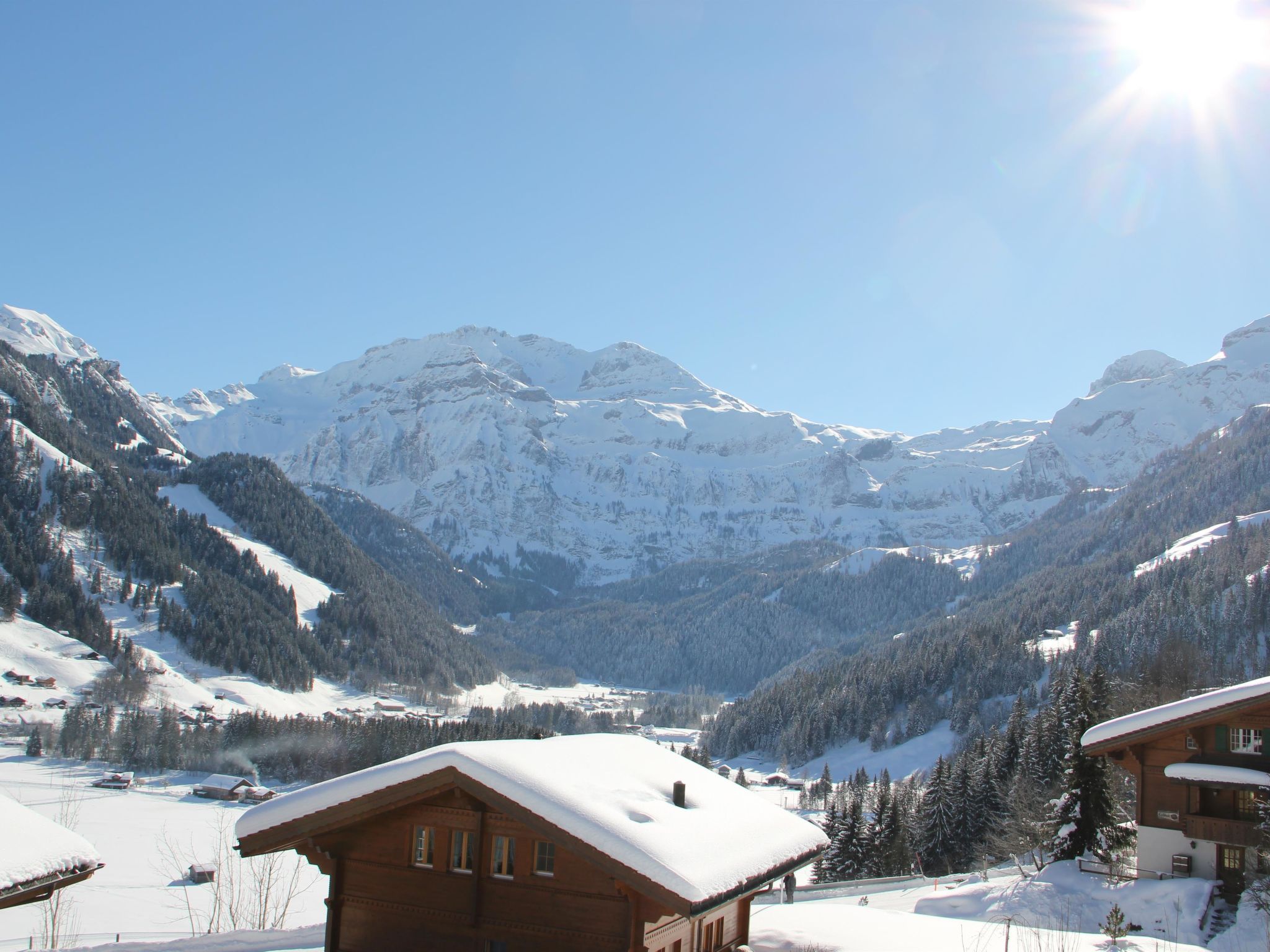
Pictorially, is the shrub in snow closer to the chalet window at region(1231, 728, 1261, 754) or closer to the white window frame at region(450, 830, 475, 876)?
the white window frame at region(450, 830, 475, 876)

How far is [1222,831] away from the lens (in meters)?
28.1

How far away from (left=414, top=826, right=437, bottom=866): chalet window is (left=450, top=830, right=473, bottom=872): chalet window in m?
0.37

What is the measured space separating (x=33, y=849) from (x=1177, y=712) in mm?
31305

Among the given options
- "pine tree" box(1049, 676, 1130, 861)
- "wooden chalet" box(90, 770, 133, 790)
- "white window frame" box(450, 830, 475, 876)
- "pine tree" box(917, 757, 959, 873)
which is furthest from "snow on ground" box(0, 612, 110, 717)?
"white window frame" box(450, 830, 475, 876)

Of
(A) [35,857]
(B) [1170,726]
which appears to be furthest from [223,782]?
(A) [35,857]

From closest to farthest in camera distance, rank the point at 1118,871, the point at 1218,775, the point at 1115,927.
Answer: the point at 1115,927 → the point at 1218,775 → the point at 1118,871

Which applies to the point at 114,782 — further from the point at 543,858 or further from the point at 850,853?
the point at 543,858

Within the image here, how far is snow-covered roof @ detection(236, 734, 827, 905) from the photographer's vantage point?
11.6 m

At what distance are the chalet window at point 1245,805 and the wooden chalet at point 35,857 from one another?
107 ft

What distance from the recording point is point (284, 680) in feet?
599

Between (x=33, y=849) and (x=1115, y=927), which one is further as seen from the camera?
(x=1115, y=927)

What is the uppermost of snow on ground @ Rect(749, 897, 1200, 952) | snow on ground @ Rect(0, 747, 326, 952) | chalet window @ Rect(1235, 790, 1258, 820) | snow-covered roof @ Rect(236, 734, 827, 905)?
snow-covered roof @ Rect(236, 734, 827, 905)

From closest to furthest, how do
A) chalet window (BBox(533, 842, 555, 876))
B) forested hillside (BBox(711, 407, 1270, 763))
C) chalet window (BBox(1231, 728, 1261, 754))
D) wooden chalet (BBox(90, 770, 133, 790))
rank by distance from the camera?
chalet window (BBox(533, 842, 555, 876)) → chalet window (BBox(1231, 728, 1261, 754)) → wooden chalet (BBox(90, 770, 133, 790)) → forested hillside (BBox(711, 407, 1270, 763))

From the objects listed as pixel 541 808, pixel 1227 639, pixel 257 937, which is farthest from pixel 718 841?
pixel 1227 639
